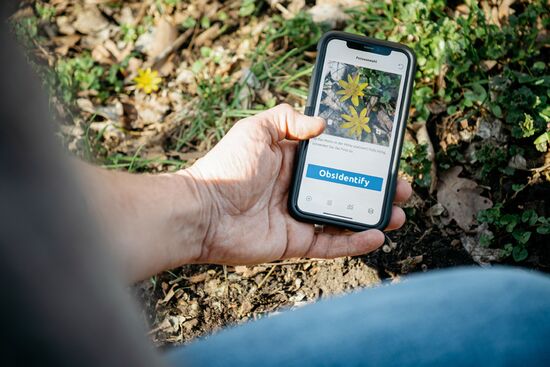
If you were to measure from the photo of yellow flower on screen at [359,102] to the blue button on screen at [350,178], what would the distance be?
5.5 inches

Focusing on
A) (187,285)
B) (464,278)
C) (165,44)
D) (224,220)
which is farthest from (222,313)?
(165,44)

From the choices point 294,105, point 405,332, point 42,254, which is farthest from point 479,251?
point 42,254

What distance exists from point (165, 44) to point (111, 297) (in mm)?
2583

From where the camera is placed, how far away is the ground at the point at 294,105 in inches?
89.3

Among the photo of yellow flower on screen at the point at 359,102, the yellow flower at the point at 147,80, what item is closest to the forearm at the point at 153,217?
the photo of yellow flower on screen at the point at 359,102

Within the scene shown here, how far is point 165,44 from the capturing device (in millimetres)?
2971

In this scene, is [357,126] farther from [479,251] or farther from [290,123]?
[479,251]

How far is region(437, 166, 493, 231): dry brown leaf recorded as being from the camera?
2.34 m

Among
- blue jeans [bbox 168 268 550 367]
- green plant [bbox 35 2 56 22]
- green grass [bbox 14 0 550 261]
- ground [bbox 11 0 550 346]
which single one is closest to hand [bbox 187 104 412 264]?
ground [bbox 11 0 550 346]

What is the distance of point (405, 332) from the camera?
1.22 meters

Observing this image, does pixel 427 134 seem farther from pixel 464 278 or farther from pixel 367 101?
pixel 464 278

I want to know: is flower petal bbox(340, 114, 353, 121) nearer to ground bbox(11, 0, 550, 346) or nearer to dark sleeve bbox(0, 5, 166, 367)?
ground bbox(11, 0, 550, 346)

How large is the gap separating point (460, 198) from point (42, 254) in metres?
2.11

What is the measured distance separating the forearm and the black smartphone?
0.46m
